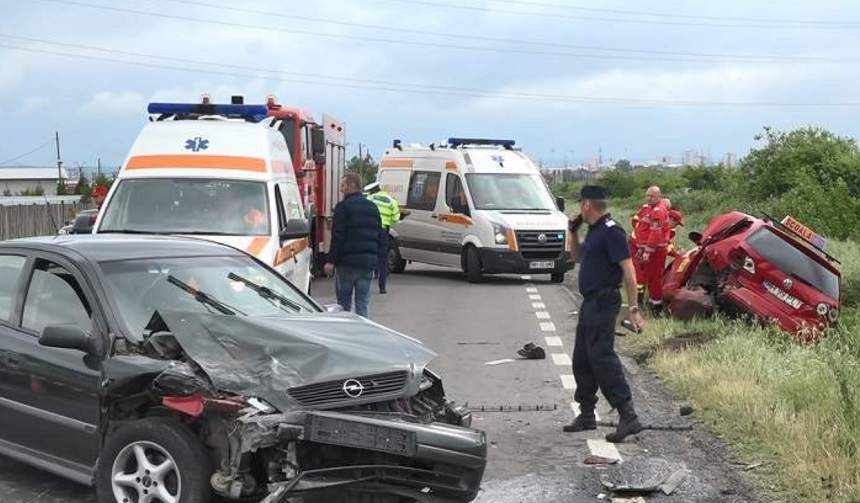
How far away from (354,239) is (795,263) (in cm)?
501

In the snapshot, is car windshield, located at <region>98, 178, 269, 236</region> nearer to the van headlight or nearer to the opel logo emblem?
the opel logo emblem

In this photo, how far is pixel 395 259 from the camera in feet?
68.9

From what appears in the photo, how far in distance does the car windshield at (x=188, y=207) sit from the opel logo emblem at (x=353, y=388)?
5.79 m

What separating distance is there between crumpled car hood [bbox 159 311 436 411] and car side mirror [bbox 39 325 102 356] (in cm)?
40

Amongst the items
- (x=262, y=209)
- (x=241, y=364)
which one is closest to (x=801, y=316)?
(x=262, y=209)

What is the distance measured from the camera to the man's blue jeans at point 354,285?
10.8 m

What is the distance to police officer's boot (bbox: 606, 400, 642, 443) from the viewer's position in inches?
279

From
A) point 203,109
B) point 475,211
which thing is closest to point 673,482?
point 203,109

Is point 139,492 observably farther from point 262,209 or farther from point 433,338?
point 433,338

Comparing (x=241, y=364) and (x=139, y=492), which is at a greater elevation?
(x=241, y=364)

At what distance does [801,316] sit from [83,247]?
26.5ft

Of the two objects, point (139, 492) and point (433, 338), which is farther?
point (433, 338)

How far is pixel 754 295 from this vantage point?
457 inches

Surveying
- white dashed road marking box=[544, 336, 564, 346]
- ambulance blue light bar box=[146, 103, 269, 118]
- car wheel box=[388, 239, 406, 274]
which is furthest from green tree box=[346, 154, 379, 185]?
white dashed road marking box=[544, 336, 564, 346]
